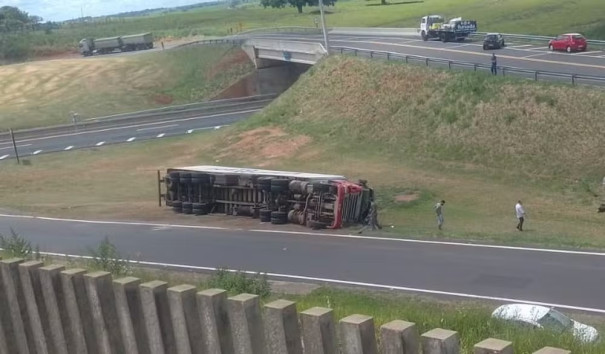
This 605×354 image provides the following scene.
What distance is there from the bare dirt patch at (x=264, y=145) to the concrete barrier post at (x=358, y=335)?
46385 mm

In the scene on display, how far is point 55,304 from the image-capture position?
19.0 feet

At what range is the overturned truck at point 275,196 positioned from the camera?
108 ft

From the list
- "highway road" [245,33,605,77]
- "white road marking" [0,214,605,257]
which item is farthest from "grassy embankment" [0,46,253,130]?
"white road marking" [0,214,605,257]

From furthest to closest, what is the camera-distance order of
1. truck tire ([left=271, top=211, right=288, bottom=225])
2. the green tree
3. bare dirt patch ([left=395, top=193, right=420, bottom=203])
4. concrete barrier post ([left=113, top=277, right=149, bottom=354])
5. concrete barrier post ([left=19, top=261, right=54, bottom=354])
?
the green tree → bare dirt patch ([left=395, top=193, right=420, bottom=203]) → truck tire ([left=271, top=211, right=288, bottom=225]) → concrete barrier post ([left=19, top=261, right=54, bottom=354]) → concrete barrier post ([left=113, top=277, right=149, bottom=354])

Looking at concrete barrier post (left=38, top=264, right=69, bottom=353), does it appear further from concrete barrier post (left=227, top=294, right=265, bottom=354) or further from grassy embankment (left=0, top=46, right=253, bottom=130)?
grassy embankment (left=0, top=46, right=253, bottom=130)

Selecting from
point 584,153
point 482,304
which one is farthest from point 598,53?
point 482,304

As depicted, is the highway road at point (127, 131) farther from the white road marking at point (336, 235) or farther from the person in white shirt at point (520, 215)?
the person in white shirt at point (520, 215)

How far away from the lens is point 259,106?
78875 millimetres

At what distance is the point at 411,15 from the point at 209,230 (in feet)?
267

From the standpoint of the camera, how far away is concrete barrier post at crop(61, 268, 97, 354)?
5.65m

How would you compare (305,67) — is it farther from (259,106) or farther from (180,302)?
(180,302)

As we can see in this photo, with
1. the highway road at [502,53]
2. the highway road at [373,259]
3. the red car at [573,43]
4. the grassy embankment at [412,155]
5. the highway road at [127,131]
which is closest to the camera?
the highway road at [373,259]

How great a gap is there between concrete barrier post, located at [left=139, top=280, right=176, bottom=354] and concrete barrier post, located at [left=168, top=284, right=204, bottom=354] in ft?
0.40

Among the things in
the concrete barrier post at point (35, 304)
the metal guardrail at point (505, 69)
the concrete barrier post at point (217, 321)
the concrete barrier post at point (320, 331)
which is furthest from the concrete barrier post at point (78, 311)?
the metal guardrail at point (505, 69)
